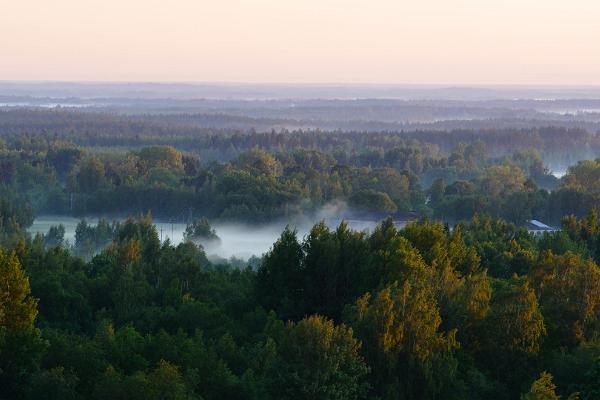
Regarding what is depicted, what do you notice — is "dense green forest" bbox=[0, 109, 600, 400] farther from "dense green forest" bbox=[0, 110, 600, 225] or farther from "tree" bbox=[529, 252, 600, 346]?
"dense green forest" bbox=[0, 110, 600, 225]

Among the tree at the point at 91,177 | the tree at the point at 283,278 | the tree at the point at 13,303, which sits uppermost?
the tree at the point at 13,303

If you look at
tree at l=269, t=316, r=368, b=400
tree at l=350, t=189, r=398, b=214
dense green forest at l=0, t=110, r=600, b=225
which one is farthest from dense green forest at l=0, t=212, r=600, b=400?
tree at l=350, t=189, r=398, b=214

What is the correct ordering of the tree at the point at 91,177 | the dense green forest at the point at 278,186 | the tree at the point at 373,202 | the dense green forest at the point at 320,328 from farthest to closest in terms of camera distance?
the tree at the point at 91,177 < the dense green forest at the point at 278,186 < the tree at the point at 373,202 < the dense green forest at the point at 320,328

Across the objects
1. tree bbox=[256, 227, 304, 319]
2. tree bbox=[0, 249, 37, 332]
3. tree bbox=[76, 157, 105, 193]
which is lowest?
tree bbox=[76, 157, 105, 193]

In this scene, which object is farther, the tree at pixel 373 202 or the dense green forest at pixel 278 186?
the dense green forest at pixel 278 186

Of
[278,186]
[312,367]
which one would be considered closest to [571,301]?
[312,367]

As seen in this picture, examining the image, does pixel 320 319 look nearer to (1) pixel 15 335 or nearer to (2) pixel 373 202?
(1) pixel 15 335

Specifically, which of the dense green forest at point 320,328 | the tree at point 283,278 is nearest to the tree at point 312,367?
the dense green forest at point 320,328

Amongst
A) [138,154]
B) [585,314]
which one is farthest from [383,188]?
[585,314]

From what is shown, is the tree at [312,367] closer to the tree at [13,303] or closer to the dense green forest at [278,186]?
the tree at [13,303]

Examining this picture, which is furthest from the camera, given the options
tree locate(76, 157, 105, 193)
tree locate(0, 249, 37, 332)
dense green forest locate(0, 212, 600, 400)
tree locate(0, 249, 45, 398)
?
tree locate(76, 157, 105, 193)
